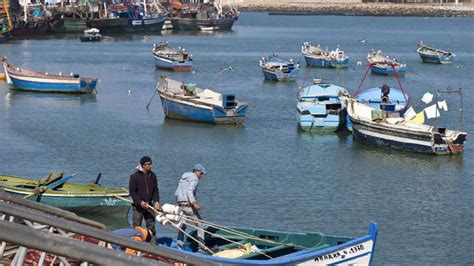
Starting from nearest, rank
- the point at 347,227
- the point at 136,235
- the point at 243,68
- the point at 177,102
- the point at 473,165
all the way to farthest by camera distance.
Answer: the point at 136,235 < the point at 347,227 < the point at 473,165 < the point at 177,102 < the point at 243,68

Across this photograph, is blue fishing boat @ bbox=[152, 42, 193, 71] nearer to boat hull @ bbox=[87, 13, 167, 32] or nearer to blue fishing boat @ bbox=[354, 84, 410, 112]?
blue fishing boat @ bbox=[354, 84, 410, 112]

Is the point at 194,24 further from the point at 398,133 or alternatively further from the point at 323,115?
the point at 398,133

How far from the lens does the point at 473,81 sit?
225 ft

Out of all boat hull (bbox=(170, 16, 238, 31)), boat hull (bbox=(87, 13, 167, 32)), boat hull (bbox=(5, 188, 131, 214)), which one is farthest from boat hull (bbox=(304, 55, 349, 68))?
boat hull (bbox=(170, 16, 238, 31))

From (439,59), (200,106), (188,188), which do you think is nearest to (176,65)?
(439,59)

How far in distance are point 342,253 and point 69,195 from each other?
900cm

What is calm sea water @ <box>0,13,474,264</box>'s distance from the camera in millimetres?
26797

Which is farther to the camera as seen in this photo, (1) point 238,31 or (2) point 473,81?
(1) point 238,31

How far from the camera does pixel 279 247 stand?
18.4 metres

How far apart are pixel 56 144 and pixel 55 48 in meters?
60.0

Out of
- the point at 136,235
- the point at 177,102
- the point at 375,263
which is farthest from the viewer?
the point at 177,102

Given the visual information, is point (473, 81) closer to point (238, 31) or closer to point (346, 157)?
point (346, 157)

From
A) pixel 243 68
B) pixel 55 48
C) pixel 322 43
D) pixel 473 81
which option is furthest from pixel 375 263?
pixel 322 43

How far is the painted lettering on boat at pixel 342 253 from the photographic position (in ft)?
56.0
